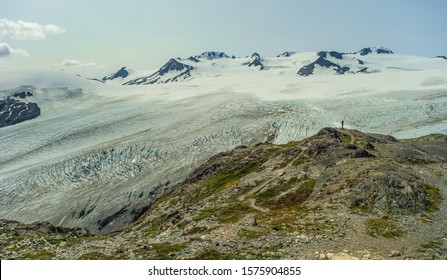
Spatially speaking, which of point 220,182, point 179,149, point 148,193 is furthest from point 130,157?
point 220,182

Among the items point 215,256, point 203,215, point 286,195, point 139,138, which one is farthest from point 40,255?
point 139,138

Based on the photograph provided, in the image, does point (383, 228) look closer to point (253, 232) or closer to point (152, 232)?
point (253, 232)

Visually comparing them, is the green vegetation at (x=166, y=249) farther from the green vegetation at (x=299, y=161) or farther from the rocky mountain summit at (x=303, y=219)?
the green vegetation at (x=299, y=161)

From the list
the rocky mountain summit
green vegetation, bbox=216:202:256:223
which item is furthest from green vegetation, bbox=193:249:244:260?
green vegetation, bbox=216:202:256:223

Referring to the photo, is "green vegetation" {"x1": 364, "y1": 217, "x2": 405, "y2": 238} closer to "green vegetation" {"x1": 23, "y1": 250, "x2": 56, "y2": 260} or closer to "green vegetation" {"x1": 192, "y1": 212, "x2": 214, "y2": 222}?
"green vegetation" {"x1": 192, "y1": 212, "x2": 214, "y2": 222}

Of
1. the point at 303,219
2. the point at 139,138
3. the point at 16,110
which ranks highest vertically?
the point at 16,110
